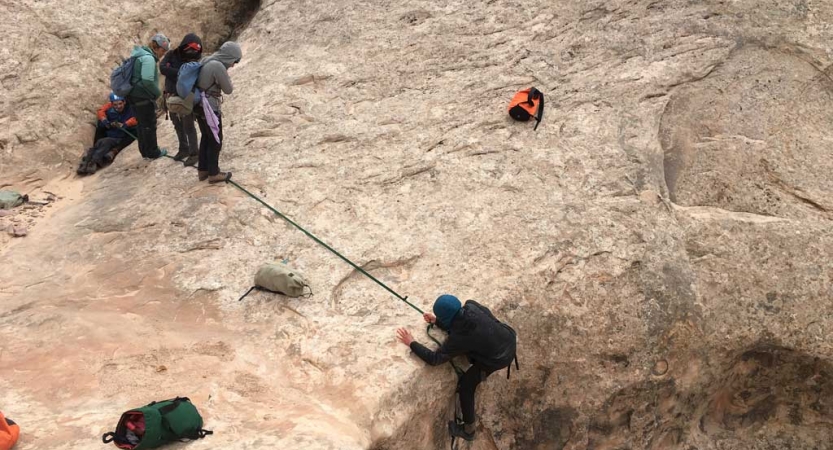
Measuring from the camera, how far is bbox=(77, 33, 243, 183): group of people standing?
27.5 ft

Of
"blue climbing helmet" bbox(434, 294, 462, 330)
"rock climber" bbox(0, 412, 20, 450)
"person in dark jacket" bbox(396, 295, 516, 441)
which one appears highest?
"rock climber" bbox(0, 412, 20, 450)

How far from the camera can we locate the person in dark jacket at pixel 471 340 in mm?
6164

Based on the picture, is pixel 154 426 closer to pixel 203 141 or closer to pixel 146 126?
pixel 203 141

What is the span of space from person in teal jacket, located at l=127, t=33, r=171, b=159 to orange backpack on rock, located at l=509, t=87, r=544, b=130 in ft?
16.0

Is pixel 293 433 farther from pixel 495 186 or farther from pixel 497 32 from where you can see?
pixel 497 32

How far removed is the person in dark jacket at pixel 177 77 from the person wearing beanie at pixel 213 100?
0.23 metres

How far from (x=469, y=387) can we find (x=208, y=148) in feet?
15.7

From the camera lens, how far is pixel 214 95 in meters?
8.53

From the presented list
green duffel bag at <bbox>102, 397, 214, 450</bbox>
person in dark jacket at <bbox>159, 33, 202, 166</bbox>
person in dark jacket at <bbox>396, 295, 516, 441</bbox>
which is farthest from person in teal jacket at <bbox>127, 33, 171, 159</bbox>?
green duffel bag at <bbox>102, 397, 214, 450</bbox>

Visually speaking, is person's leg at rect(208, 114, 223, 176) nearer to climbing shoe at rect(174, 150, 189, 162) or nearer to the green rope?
the green rope

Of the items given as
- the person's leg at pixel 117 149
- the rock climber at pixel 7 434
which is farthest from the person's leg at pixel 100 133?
the rock climber at pixel 7 434

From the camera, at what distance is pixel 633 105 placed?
29.7 ft

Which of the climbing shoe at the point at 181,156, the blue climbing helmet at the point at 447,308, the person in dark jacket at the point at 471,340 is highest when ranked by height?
the climbing shoe at the point at 181,156

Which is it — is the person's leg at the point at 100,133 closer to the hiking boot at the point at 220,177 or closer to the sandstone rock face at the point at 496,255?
the sandstone rock face at the point at 496,255
